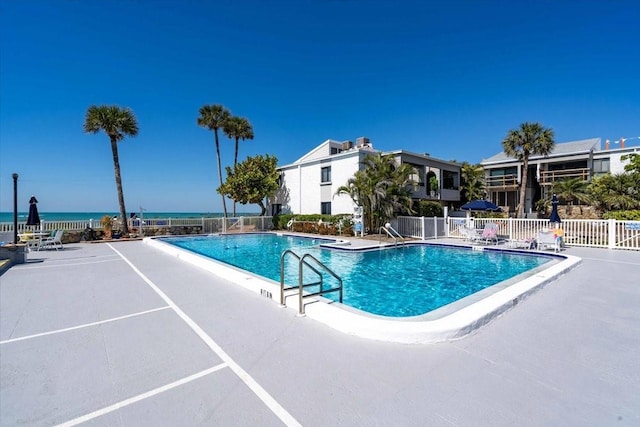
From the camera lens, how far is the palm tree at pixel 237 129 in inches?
1098

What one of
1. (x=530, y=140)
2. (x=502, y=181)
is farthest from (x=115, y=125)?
(x=502, y=181)

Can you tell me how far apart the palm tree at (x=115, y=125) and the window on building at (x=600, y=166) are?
39.2m

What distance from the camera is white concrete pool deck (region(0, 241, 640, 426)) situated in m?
2.23

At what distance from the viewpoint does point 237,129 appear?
28.2 metres

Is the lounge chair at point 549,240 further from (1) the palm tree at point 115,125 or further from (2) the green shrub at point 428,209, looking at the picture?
(1) the palm tree at point 115,125

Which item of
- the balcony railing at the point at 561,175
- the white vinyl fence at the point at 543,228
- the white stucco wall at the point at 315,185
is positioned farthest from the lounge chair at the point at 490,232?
the balcony railing at the point at 561,175

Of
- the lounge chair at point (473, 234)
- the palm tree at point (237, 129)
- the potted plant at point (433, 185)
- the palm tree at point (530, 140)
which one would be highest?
the palm tree at point (237, 129)

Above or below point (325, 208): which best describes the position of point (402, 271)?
below

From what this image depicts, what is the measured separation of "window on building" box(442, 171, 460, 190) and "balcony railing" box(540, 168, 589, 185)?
30.3ft

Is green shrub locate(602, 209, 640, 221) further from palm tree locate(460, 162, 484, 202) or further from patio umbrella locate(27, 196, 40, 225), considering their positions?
patio umbrella locate(27, 196, 40, 225)

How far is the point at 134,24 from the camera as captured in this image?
1251 centimetres

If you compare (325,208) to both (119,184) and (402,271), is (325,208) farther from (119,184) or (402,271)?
(119,184)

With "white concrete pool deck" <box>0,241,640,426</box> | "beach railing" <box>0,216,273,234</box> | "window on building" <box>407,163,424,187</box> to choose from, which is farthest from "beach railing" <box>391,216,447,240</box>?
"beach railing" <box>0,216,273,234</box>

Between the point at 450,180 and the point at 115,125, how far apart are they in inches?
1052
